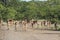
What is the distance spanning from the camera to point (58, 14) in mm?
45156

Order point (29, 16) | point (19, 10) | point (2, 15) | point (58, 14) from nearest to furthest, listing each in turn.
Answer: point (58, 14)
point (2, 15)
point (29, 16)
point (19, 10)

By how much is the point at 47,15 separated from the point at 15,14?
10454mm

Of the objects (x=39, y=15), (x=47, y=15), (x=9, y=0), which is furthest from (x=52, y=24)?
(x=9, y=0)

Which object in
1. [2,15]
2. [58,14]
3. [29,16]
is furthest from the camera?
[29,16]

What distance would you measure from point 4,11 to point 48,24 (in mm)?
10974

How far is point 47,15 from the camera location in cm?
4950

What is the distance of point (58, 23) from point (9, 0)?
28.1 metres

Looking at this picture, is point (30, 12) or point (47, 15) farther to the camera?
point (30, 12)

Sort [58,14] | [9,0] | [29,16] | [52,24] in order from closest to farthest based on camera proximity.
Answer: [58,14], [52,24], [29,16], [9,0]

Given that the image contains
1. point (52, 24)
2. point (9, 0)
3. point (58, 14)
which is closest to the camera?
point (58, 14)

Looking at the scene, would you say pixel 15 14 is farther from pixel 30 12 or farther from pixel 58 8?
pixel 58 8

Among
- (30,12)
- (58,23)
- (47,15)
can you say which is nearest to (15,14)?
(30,12)

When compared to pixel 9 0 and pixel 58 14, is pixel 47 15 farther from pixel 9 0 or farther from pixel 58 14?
pixel 9 0

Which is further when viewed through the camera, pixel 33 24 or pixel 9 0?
pixel 9 0
